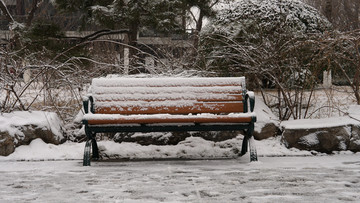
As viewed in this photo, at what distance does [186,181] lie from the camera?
3881 millimetres

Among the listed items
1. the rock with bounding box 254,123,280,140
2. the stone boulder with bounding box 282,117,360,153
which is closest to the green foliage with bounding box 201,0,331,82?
the rock with bounding box 254,123,280,140

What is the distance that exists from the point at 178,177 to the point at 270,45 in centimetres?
333

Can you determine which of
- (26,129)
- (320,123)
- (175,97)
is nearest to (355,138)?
(320,123)

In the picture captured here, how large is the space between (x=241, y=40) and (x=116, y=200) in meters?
4.84

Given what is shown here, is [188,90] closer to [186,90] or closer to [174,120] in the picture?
[186,90]

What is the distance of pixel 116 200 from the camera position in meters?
3.18

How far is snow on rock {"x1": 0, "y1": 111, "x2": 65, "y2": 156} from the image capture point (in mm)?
5398

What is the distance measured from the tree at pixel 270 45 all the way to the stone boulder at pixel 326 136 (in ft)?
2.84

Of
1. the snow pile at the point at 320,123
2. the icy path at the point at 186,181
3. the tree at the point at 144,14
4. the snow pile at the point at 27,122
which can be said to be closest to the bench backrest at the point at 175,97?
the icy path at the point at 186,181

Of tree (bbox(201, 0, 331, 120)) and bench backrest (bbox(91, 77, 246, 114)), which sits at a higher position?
tree (bbox(201, 0, 331, 120))

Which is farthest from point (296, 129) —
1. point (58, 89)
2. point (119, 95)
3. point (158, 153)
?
point (58, 89)

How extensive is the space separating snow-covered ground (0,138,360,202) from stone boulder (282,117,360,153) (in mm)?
112

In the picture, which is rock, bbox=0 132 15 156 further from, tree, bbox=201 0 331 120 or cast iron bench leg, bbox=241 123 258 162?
tree, bbox=201 0 331 120

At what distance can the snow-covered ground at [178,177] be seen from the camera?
131 inches
